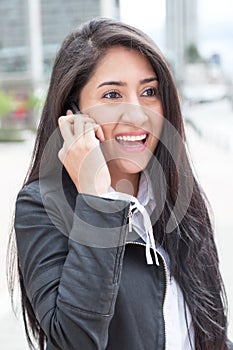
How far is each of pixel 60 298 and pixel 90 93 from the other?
13.0 inches

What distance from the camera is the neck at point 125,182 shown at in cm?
96

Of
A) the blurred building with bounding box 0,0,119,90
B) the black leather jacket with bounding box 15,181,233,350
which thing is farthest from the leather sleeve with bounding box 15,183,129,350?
the blurred building with bounding box 0,0,119,90

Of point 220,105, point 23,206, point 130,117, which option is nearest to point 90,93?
point 130,117

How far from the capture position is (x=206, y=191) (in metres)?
5.09

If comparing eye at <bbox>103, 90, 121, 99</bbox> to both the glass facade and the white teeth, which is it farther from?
the glass facade

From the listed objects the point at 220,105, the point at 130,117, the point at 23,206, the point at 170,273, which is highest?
the point at 130,117

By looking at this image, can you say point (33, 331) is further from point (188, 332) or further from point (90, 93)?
point (90, 93)

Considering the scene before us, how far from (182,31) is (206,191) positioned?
10.8 metres

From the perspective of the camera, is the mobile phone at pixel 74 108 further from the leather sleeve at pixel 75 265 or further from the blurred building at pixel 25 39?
the blurred building at pixel 25 39

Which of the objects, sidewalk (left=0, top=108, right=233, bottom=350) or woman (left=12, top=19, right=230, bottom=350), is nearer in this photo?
woman (left=12, top=19, right=230, bottom=350)

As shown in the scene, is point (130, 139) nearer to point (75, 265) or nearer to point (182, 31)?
point (75, 265)

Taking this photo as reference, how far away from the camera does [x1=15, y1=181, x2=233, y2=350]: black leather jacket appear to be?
73 centimetres

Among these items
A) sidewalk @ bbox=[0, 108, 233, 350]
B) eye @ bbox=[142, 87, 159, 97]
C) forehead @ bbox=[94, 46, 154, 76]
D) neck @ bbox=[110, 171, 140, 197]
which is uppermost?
forehead @ bbox=[94, 46, 154, 76]

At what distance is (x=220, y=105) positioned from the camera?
16.1 m
